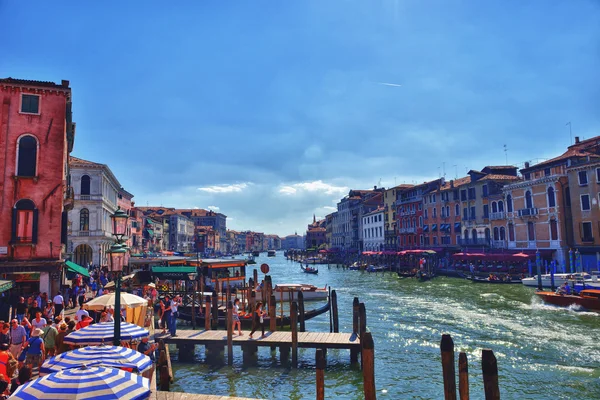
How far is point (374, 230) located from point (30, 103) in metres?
60.5

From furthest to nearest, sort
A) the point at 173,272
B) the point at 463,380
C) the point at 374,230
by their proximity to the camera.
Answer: the point at 374,230, the point at 173,272, the point at 463,380

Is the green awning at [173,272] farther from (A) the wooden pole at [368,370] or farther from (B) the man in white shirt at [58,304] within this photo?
(A) the wooden pole at [368,370]

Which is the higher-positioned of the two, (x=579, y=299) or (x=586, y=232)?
(x=586, y=232)

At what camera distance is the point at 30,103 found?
20109 mm

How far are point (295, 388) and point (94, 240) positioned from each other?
33.3 meters

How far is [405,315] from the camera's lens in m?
23.3

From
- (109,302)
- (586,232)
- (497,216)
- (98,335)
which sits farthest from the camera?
(497,216)

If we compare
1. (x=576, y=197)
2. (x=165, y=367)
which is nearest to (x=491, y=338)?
(x=165, y=367)

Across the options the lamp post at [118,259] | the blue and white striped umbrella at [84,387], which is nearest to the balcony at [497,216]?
the lamp post at [118,259]

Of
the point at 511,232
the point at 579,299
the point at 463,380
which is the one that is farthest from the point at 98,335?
the point at 511,232

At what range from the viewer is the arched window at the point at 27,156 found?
64.8 feet

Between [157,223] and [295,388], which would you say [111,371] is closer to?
[295,388]

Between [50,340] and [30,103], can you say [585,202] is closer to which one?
[50,340]

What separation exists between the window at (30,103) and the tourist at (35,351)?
14459 mm
